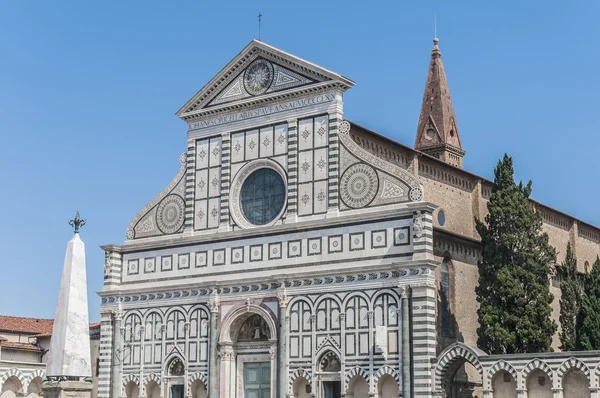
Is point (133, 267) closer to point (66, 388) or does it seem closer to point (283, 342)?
point (283, 342)

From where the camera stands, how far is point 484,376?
2805 cm

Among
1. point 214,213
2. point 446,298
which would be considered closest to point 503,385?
point 446,298

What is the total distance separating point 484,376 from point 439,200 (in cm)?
Result: 905

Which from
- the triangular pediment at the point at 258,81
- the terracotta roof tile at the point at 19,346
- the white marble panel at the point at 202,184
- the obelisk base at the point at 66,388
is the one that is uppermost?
the triangular pediment at the point at 258,81

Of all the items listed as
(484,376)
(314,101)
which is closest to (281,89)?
(314,101)

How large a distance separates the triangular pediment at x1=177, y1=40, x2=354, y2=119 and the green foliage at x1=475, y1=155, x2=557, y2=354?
6.36m

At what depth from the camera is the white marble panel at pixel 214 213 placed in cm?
3414

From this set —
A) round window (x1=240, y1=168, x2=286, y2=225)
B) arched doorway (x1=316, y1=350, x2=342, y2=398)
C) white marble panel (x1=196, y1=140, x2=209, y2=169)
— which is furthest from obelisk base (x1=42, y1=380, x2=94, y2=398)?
white marble panel (x1=196, y1=140, x2=209, y2=169)

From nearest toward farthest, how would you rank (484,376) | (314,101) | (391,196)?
1. (484,376)
2. (391,196)
3. (314,101)

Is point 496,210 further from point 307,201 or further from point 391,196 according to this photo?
point 307,201

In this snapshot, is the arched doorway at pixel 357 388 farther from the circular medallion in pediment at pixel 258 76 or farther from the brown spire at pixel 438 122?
the brown spire at pixel 438 122

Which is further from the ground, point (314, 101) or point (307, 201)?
point (314, 101)

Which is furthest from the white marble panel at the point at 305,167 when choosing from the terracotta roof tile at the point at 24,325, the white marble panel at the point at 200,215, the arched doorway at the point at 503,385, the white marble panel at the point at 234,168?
the terracotta roof tile at the point at 24,325

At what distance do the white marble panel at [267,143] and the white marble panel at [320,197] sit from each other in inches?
95.9
